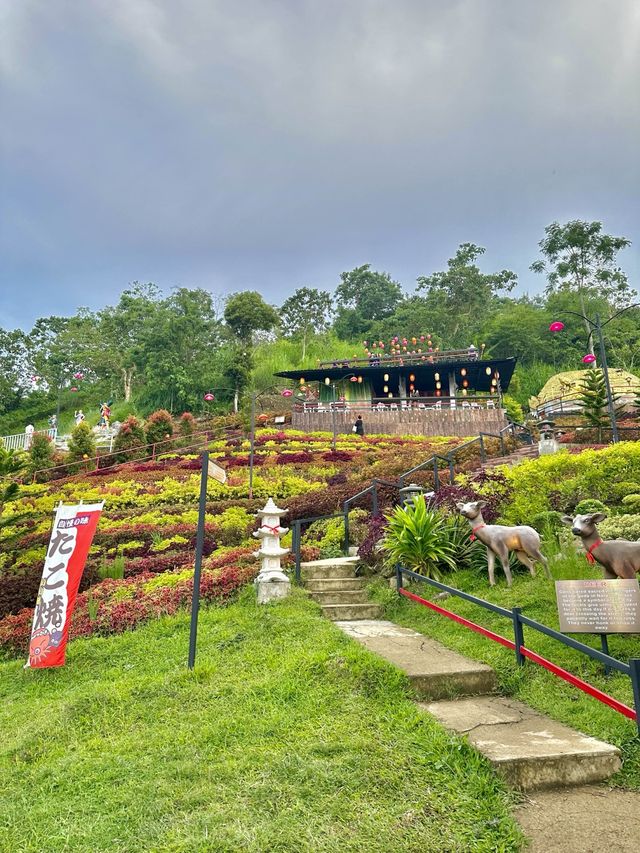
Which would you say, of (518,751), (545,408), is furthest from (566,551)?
(545,408)

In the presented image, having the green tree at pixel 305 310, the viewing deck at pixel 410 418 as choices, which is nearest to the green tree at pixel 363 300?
the green tree at pixel 305 310

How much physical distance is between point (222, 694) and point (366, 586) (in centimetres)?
372

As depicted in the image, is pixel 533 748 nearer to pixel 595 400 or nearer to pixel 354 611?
pixel 354 611

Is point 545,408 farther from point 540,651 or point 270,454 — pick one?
point 540,651

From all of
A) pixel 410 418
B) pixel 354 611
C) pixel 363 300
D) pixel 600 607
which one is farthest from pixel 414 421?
pixel 363 300

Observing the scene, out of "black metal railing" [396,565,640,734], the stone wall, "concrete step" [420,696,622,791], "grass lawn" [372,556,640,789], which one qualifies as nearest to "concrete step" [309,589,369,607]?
"grass lawn" [372,556,640,789]

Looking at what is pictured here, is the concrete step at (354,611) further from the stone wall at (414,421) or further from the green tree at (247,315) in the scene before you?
the green tree at (247,315)

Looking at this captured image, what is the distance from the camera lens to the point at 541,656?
5211 millimetres

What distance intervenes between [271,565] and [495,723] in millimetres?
4537

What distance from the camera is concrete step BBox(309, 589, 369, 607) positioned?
7992 millimetres

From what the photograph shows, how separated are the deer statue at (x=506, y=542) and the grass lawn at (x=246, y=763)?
2.38 meters

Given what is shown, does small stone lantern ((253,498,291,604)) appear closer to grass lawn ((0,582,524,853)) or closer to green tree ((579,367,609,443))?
grass lawn ((0,582,524,853))

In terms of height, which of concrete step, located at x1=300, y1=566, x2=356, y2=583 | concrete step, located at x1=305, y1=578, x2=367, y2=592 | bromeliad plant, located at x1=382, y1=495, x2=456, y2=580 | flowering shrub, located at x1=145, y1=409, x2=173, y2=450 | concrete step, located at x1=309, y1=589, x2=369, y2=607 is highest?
flowering shrub, located at x1=145, y1=409, x2=173, y2=450

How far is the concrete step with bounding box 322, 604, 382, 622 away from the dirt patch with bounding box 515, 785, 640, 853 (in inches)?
160
